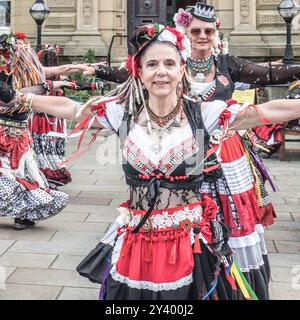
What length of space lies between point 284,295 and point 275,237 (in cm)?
153

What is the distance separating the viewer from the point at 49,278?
4523 mm

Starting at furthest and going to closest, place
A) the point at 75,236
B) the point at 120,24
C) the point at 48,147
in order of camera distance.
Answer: the point at 120,24 < the point at 48,147 < the point at 75,236

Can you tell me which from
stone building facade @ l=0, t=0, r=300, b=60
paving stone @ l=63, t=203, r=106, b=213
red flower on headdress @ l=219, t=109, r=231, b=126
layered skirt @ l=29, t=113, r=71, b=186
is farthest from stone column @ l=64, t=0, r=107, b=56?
red flower on headdress @ l=219, t=109, r=231, b=126

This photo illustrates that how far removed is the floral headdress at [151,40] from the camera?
2.88 meters

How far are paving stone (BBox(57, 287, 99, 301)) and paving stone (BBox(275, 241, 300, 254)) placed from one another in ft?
6.27

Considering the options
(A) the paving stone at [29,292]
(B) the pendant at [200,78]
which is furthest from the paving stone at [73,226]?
(B) the pendant at [200,78]

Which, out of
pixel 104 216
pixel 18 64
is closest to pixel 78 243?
pixel 104 216

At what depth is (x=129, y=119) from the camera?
9.72 feet

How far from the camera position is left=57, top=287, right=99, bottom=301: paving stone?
4.15 meters

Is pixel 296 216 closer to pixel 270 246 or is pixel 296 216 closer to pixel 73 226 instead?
pixel 270 246

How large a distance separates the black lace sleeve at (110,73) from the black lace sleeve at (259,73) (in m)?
0.78

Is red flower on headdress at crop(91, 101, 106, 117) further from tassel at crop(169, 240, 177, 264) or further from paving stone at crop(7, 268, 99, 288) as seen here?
paving stone at crop(7, 268, 99, 288)

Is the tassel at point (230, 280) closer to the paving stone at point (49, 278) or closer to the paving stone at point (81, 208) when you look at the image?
the paving stone at point (49, 278)

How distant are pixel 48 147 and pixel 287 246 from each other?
3813mm
